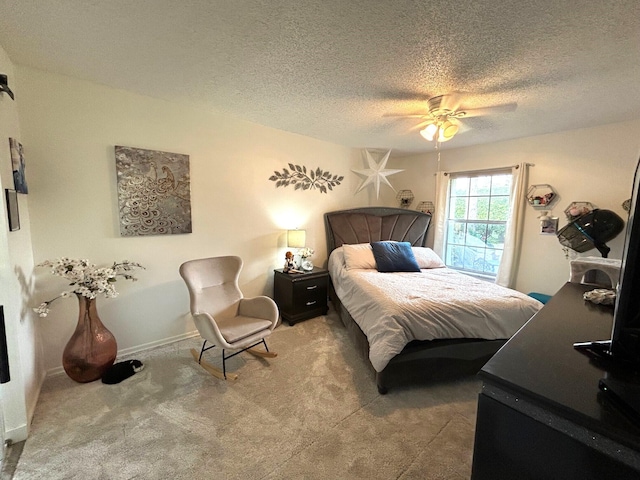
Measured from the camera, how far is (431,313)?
2.08 m

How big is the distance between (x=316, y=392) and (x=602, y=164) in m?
3.83

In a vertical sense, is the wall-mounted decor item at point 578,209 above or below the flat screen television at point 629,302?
above

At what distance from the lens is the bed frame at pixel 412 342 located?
6.64ft

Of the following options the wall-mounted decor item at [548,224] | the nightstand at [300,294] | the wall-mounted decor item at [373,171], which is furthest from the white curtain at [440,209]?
the nightstand at [300,294]

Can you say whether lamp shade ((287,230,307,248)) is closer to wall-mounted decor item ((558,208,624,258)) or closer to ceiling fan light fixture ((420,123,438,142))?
ceiling fan light fixture ((420,123,438,142))

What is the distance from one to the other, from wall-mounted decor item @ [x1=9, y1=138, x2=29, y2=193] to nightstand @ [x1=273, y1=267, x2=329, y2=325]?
2.33 m

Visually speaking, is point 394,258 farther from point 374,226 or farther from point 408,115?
point 408,115

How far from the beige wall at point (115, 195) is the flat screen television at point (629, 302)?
9.88ft

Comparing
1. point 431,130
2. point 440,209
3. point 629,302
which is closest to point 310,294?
point 431,130

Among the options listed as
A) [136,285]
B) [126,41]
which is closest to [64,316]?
[136,285]

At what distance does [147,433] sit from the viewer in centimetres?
166

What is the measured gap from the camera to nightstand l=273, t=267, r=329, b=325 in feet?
10.7

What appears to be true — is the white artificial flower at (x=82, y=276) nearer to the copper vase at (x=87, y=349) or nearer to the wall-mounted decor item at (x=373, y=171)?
the copper vase at (x=87, y=349)

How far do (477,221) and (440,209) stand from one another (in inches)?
21.6
